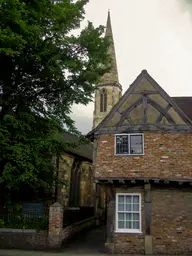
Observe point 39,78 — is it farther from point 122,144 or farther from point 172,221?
point 172,221

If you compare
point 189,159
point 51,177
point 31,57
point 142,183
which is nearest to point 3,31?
point 31,57

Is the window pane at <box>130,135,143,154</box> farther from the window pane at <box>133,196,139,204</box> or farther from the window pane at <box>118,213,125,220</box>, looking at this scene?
the window pane at <box>118,213,125,220</box>

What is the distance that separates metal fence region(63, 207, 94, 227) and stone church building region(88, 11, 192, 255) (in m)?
3.55

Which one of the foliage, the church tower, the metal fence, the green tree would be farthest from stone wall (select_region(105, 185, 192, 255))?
the church tower

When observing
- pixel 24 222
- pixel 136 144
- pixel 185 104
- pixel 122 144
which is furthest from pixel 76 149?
pixel 136 144

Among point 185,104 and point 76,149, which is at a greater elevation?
point 185,104

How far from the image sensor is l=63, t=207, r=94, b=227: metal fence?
1719cm

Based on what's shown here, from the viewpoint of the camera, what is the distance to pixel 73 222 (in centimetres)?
1889

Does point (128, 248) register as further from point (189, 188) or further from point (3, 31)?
point (3, 31)

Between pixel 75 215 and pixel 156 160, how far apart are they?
801cm

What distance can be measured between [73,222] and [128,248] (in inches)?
226

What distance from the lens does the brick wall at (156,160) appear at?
46.9 feet

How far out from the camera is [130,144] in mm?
15219

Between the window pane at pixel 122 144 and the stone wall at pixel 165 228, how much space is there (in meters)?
2.21
